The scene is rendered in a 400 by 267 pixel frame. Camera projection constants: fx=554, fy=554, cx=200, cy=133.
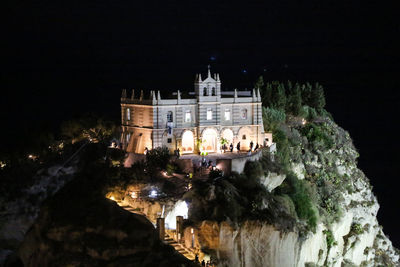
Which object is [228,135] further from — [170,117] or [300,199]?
[300,199]

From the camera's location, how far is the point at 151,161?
200ft

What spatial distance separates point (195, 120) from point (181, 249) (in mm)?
22459

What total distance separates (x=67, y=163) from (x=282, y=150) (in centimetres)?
2801

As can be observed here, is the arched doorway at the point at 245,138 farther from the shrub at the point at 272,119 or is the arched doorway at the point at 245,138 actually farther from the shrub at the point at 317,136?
the shrub at the point at 317,136

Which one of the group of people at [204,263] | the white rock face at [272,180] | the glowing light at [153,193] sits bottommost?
the group of people at [204,263]

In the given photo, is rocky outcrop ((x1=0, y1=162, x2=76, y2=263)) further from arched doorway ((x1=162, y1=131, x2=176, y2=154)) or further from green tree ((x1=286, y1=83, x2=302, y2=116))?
green tree ((x1=286, y1=83, x2=302, y2=116))

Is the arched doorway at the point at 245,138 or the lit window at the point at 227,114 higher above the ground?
the lit window at the point at 227,114

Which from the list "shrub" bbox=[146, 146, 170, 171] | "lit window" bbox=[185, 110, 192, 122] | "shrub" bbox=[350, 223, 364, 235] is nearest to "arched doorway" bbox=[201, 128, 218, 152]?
"lit window" bbox=[185, 110, 192, 122]

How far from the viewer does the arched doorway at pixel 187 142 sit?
68.5 meters

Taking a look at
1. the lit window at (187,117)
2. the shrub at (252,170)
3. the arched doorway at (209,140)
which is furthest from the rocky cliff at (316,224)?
the lit window at (187,117)

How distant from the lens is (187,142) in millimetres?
68875

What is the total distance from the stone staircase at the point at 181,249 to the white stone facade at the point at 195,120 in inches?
728

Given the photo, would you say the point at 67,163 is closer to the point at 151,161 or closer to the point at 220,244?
the point at 151,161

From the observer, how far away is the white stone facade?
66938 mm
